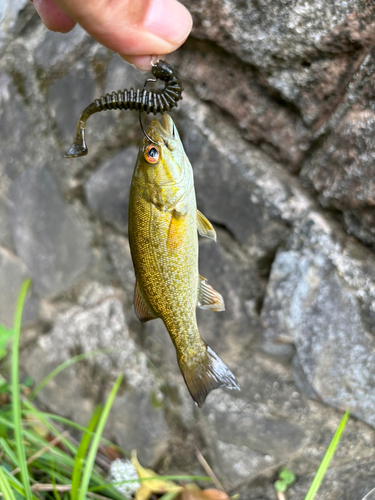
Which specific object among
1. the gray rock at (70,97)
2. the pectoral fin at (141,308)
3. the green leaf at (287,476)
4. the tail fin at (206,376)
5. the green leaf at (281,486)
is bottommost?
the green leaf at (281,486)

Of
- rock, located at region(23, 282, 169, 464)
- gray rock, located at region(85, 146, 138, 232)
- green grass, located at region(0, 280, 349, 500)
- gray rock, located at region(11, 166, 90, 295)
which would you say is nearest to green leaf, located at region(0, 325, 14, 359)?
green grass, located at region(0, 280, 349, 500)

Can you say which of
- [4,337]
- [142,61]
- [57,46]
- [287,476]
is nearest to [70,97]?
[57,46]

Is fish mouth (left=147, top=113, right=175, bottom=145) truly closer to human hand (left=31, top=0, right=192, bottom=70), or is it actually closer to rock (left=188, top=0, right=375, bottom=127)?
human hand (left=31, top=0, right=192, bottom=70)

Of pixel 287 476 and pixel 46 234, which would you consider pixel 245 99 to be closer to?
pixel 46 234

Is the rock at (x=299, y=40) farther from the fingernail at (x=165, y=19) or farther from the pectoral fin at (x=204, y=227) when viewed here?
the pectoral fin at (x=204, y=227)

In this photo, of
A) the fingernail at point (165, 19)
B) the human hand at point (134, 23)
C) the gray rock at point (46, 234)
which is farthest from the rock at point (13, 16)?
the fingernail at point (165, 19)

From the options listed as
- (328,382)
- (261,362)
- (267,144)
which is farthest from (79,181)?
(328,382)
